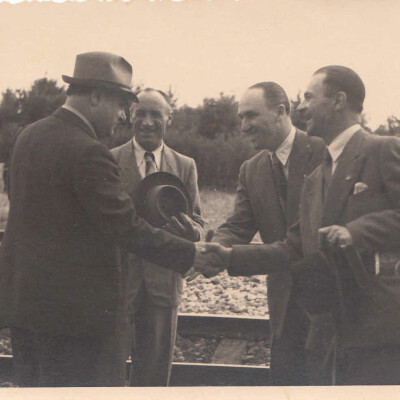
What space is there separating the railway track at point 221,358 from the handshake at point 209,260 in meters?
0.47

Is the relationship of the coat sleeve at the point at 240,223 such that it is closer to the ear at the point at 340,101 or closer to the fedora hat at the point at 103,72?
the ear at the point at 340,101

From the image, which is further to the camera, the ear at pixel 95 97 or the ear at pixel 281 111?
the ear at pixel 281 111

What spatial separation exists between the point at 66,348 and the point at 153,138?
1.46 metres

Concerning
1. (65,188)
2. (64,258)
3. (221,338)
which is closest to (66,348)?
(64,258)

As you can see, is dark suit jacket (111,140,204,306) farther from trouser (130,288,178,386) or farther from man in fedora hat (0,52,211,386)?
man in fedora hat (0,52,211,386)

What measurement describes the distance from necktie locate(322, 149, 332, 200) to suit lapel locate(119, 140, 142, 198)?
3.92 ft

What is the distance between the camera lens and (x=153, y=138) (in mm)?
3654

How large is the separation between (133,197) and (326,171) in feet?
4.11

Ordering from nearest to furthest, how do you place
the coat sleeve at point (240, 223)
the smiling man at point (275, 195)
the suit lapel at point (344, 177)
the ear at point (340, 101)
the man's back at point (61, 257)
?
the man's back at point (61, 257) → the suit lapel at point (344, 177) → the ear at point (340, 101) → the smiling man at point (275, 195) → the coat sleeve at point (240, 223)

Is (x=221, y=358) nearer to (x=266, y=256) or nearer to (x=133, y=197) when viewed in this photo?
(x=266, y=256)

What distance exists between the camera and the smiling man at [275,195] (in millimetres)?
Result: 3553

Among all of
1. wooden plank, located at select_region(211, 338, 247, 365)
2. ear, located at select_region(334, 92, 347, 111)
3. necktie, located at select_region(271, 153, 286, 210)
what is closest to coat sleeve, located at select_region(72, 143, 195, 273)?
necktie, located at select_region(271, 153, 286, 210)

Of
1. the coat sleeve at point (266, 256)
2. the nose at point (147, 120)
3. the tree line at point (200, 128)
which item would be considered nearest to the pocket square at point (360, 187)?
the coat sleeve at point (266, 256)

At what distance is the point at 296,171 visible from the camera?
3.57 metres
